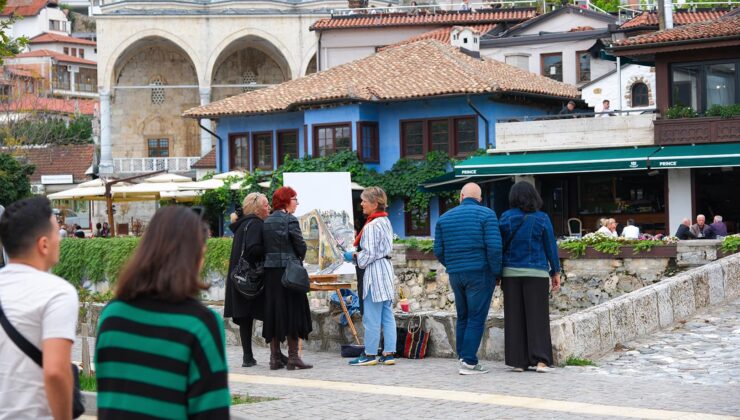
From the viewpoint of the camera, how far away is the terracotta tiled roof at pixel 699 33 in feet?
100

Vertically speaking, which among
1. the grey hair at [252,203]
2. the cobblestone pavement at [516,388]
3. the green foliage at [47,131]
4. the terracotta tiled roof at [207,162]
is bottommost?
the cobblestone pavement at [516,388]

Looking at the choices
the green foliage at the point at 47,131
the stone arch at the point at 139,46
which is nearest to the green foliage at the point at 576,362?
the green foliage at the point at 47,131

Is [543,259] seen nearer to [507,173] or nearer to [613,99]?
[507,173]

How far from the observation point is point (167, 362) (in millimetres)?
4539

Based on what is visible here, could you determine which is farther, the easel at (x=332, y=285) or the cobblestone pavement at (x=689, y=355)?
the easel at (x=332, y=285)

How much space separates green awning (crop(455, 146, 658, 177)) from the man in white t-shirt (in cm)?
2708

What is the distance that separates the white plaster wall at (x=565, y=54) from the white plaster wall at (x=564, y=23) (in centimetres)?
183

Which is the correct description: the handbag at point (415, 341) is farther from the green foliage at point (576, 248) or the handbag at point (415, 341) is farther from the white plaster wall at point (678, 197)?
the white plaster wall at point (678, 197)

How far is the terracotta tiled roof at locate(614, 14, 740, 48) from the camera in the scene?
100ft

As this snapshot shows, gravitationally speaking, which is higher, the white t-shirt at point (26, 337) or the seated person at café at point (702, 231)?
the seated person at café at point (702, 231)

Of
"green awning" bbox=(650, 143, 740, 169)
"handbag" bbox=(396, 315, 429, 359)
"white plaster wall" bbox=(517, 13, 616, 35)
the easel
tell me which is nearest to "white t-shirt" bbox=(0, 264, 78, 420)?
"handbag" bbox=(396, 315, 429, 359)

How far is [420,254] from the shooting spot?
24578 millimetres


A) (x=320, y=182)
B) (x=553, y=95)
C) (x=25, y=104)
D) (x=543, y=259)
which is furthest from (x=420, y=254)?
(x=25, y=104)

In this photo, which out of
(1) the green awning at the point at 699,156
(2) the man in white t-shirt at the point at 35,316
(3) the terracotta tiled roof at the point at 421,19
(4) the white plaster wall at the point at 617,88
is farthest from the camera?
(3) the terracotta tiled roof at the point at 421,19
